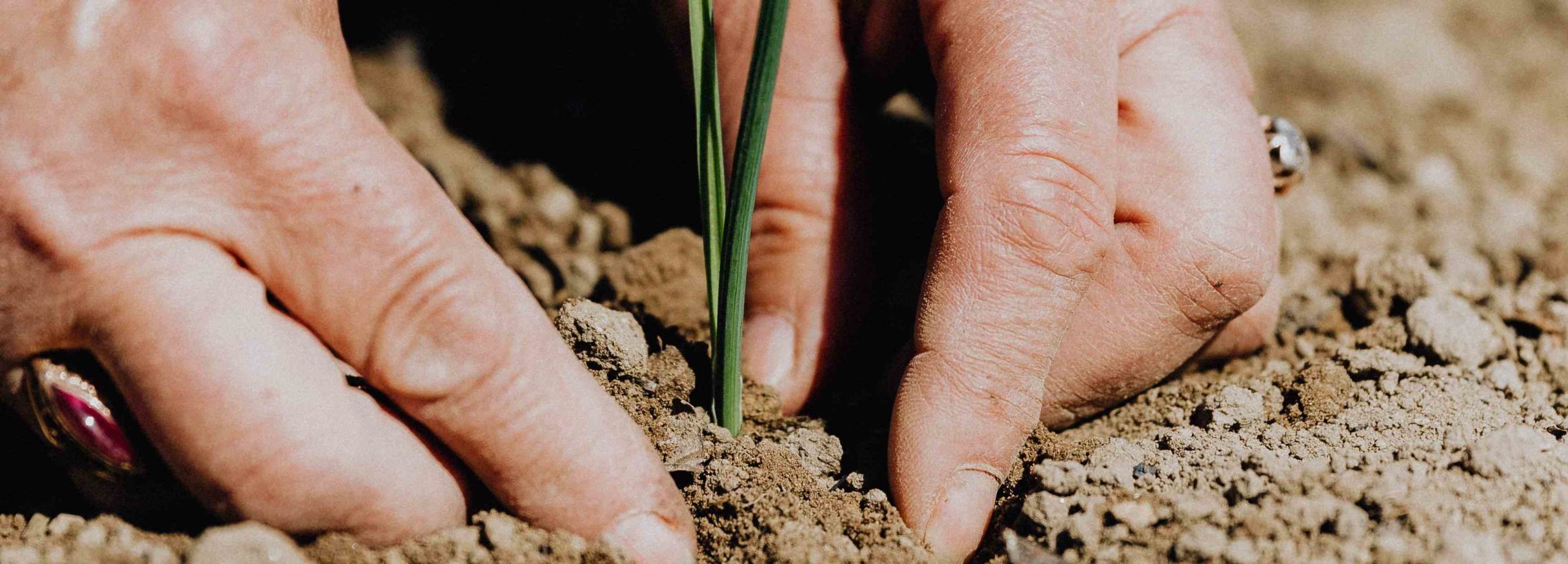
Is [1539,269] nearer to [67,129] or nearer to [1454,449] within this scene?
[1454,449]

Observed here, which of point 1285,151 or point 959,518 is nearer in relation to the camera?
point 959,518

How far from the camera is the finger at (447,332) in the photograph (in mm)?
970

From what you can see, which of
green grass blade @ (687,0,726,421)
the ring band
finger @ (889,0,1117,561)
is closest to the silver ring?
finger @ (889,0,1117,561)

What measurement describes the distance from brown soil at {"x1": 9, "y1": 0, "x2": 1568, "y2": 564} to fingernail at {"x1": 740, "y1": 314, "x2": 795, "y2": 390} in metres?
0.07

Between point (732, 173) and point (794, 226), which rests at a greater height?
point (732, 173)

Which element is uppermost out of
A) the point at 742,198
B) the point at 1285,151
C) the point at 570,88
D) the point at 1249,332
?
the point at 742,198

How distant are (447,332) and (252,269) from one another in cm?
20

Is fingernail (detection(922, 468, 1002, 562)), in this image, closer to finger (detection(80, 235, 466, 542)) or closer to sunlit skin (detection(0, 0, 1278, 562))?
sunlit skin (detection(0, 0, 1278, 562))

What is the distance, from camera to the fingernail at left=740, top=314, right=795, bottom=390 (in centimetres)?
143

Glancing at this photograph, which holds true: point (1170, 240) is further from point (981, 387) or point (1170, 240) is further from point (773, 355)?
point (773, 355)

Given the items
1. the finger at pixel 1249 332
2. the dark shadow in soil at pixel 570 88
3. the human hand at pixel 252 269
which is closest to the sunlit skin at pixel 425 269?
the human hand at pixel 252 269

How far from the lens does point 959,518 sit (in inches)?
45.3

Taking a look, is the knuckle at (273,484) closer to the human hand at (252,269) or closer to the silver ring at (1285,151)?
the human hand at (252,269)

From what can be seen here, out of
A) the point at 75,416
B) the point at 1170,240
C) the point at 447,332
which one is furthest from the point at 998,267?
the point at 75,416
